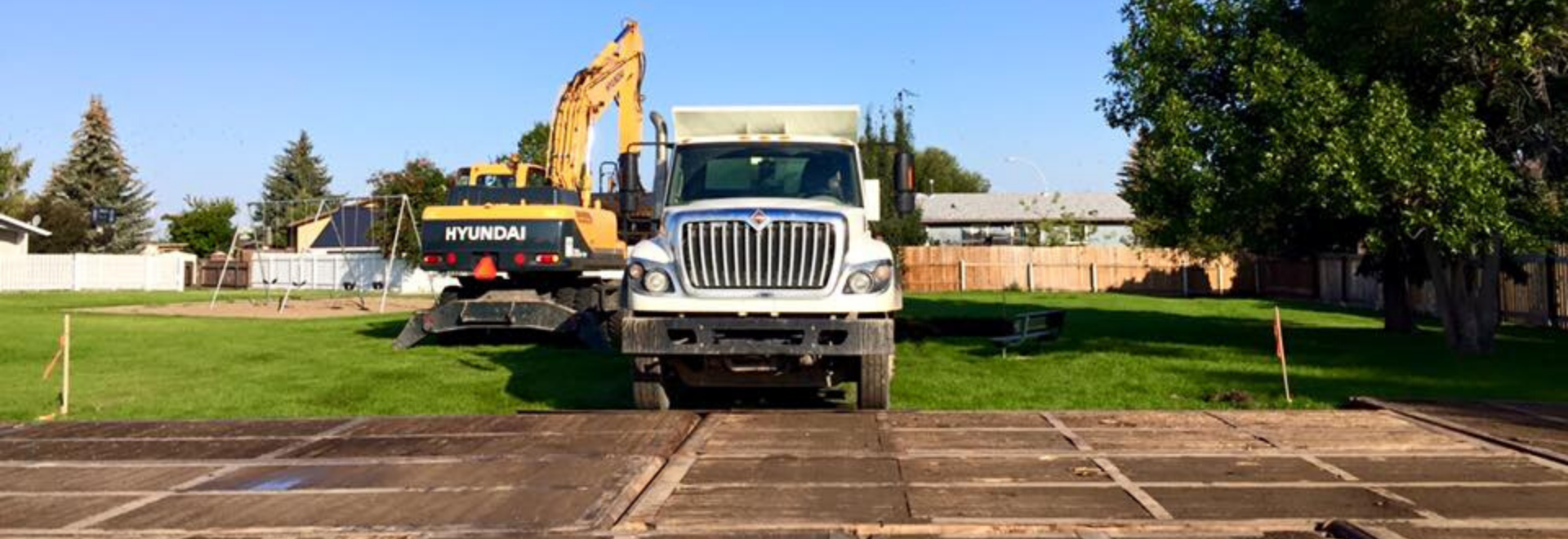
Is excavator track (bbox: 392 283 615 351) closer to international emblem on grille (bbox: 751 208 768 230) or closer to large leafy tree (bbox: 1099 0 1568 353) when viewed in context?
international emblem on grille (bbox: 751 208 768 230)

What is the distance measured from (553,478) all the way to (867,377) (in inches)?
145

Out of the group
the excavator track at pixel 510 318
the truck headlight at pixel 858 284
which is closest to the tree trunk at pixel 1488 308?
the truck headlight at pixel 858 284

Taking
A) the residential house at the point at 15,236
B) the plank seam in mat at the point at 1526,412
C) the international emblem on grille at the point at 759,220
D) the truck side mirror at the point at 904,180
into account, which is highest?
the residential house at the point at 15,236

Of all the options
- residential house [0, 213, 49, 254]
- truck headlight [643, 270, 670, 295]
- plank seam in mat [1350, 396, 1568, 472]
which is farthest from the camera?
residential house [0, 213, 49, 254]

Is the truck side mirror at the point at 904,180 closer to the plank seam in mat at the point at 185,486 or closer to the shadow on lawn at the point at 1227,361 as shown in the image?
the shadow on lawn at the point at 1227,361

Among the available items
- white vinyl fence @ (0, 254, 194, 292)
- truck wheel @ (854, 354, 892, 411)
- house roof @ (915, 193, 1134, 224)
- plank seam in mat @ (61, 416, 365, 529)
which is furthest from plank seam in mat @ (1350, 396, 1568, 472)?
house roof @ (915, 193, 1134, 224)

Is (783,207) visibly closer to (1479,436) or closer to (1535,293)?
(1479,436)

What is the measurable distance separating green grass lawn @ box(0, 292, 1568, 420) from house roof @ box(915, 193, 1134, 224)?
4762 centimetres

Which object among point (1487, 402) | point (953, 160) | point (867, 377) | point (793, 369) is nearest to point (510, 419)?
point (793, 369)

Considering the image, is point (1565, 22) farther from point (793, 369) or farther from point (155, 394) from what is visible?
point (155, 394)

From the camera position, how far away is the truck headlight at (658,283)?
9.50 metres

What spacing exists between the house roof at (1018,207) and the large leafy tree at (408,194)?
32091mm

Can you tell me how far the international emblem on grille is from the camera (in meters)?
9.41

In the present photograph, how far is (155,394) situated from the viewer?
12.8 metres
